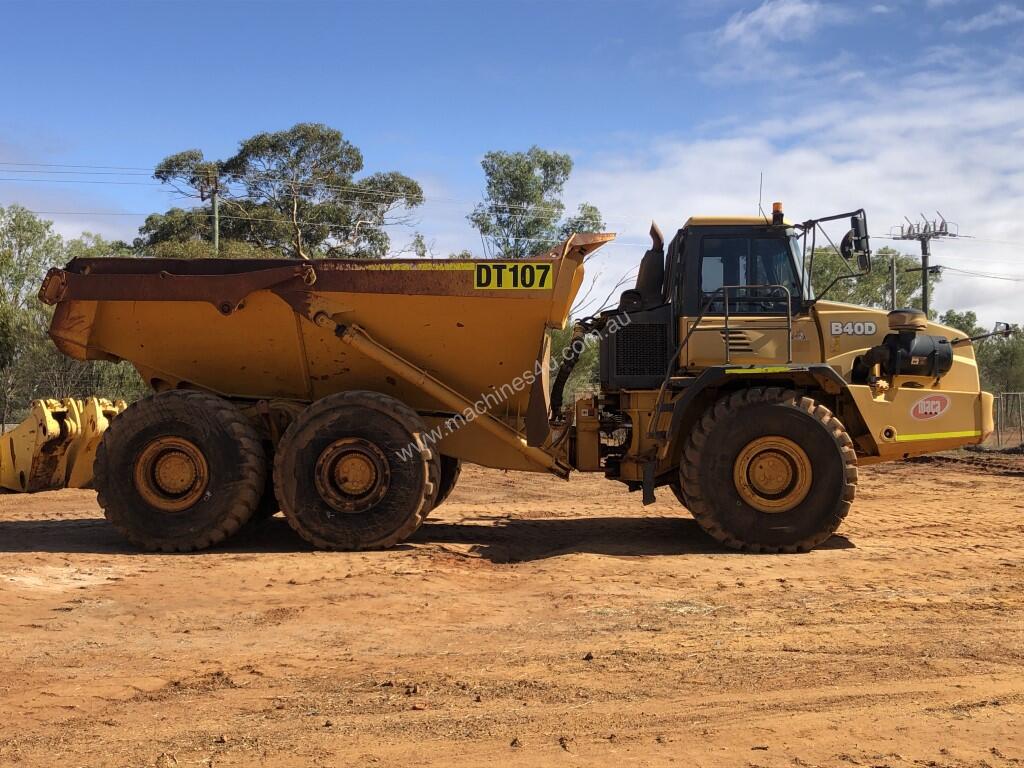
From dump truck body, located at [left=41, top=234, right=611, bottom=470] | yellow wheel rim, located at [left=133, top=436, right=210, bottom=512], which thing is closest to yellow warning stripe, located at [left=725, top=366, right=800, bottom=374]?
dump truck body, located at [left=41, top=234, right=611, bottom=470]

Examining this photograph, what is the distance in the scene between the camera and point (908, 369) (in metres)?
7.55

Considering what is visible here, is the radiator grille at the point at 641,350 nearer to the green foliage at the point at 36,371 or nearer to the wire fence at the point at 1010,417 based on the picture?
the green foliage at the point at 36,371

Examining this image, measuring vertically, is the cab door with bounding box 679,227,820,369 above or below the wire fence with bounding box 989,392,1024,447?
above

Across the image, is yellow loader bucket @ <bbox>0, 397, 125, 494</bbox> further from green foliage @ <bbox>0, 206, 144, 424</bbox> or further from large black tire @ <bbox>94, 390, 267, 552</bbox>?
green foliage @ <bbox>0, 206, 144, 424</bbox>

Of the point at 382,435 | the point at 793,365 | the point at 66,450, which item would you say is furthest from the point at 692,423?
the point at 66,450

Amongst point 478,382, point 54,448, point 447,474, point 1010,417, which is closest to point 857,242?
point 478,382

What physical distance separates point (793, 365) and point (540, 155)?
→ 73.3 feet

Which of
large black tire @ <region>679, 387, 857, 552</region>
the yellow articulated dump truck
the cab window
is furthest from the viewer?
the cab window

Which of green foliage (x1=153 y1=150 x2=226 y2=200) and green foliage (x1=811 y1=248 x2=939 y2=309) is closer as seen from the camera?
green foliage (x1=811 y1=248 x2=939 y2=309)

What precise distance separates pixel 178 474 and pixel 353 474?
1.54 meters

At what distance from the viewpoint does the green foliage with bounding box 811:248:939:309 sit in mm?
7949

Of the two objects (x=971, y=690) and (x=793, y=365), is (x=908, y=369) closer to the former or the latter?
(x=793, y=365)

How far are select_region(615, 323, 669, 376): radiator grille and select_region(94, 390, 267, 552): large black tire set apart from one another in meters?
3.41

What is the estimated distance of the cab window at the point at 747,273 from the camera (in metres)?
7.79
